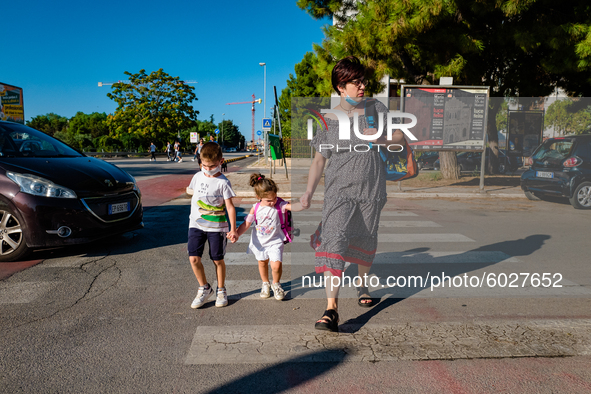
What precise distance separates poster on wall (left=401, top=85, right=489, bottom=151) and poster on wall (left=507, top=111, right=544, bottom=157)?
7.02ft

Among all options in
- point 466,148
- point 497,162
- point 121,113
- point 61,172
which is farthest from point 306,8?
point 121,113

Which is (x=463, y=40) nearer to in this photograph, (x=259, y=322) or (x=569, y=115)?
(x=569, y=115)

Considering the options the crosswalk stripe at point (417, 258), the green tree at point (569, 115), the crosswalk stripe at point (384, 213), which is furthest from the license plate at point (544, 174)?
the green tree at point (569, 115)

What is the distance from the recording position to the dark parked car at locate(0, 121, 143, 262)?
4.93 metres

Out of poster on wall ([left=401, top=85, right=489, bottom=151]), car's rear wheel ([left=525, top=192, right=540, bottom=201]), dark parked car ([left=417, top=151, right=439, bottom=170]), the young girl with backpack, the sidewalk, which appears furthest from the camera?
dark parked car ([left=417, top=151, right=439, bottom=170])

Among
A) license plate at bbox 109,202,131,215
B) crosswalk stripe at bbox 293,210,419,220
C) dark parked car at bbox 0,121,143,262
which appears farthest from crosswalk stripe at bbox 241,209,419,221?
dark parked car at bbox 0,121,143,262

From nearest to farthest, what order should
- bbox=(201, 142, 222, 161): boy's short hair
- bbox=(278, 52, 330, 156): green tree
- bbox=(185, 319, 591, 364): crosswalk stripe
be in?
bbox=(185, 319, 591, 364): crosswalk stripe, bbox=(201, 142, 222, 161): boy's short hair, bbox=(278, 52, 330, 156): green tree

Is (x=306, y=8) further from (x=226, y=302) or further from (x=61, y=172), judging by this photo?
(x=226, y=302)

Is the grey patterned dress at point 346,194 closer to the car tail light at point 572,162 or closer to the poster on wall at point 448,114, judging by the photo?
the car tail light at point 572,162

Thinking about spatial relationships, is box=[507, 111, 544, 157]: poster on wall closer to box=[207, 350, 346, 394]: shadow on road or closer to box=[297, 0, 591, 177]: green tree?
box=[297, 0, 591, 177]: green tree

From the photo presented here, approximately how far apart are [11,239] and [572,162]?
10614 millimetres

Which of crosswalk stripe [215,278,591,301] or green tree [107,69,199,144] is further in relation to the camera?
green tree [107,69,199,144]

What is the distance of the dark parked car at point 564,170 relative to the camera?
957 centimetres

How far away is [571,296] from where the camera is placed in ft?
13.4
